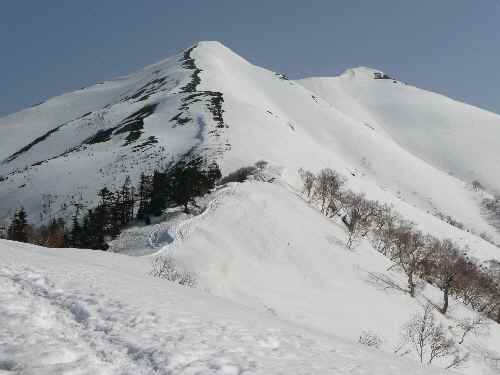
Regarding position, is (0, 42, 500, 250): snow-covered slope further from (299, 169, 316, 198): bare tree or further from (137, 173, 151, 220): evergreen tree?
(137, 173, 151, 220): evergreen tree

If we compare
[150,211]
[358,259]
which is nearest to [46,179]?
[150,211]

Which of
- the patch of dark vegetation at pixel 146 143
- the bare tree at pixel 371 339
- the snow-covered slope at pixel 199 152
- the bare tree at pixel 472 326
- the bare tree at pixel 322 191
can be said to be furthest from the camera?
the patch of dark vegetation at pixel 146 143

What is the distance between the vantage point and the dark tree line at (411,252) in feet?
187

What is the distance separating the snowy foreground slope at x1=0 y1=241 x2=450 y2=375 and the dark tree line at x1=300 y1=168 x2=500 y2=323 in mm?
42250

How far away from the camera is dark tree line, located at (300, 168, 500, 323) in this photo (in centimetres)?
5688

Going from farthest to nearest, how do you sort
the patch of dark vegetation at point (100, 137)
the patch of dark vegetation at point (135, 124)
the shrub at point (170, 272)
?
the patch of dark vegetation at point (100, 137), the patch of dark vegetation at point (135, 124), the shrub at point (170, 272)

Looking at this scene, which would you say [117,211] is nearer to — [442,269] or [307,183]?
[307,183]

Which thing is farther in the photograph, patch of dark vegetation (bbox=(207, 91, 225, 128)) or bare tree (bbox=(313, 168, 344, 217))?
patch of dark vegetation (bbox=(207, 91, 225, 128))

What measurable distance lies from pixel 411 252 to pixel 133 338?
54457 mm

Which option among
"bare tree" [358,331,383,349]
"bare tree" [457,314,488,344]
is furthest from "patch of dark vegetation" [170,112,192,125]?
"bare tree" [358,331,383,349]

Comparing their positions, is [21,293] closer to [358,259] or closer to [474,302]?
[358,259]

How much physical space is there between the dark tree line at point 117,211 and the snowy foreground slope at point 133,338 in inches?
1963

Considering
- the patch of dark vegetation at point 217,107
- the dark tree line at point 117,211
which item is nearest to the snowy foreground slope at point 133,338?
the dark tree line at point 117,211

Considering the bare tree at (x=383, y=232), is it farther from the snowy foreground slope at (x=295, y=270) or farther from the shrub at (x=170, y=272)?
the shrub at (x=170, y=272)
